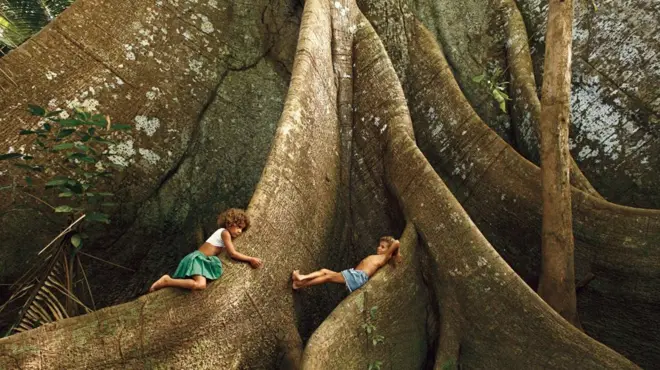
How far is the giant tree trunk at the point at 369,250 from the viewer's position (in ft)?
9.61

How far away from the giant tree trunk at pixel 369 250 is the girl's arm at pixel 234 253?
0.05 metres

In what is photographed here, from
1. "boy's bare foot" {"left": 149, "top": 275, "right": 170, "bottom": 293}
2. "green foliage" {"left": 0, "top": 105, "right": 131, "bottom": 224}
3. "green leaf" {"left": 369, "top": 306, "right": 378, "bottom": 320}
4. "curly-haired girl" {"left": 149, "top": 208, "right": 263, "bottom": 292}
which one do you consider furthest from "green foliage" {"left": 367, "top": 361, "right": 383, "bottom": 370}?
"green foliage" {"left": 0, "top": 105, "right": 131, "bottom": 224}

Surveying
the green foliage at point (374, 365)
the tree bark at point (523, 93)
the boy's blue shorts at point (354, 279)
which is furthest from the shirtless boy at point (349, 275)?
the tree bark at point (523, 93)

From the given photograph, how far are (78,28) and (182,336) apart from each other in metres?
Result: 2.81

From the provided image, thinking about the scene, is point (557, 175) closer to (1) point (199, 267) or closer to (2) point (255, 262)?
(2) point (255, 262)

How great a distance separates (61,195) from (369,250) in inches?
83.6

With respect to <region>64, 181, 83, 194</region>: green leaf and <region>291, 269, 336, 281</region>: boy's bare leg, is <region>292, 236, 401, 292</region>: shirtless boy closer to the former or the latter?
<region>291, 269, 336, 281</region>: boy's bare leg

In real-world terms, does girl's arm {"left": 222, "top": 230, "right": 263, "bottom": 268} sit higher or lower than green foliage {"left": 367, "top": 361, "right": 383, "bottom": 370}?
higher

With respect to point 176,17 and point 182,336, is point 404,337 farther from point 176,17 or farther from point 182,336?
point 176,17

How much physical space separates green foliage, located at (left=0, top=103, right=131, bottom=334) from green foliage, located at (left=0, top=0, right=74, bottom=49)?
185 inches

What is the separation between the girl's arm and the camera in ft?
10.3

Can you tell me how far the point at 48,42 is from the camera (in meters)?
4.29

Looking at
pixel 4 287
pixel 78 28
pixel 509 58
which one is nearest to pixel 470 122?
pixel 509 58

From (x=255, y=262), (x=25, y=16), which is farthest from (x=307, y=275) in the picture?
(x=25, y=16)
